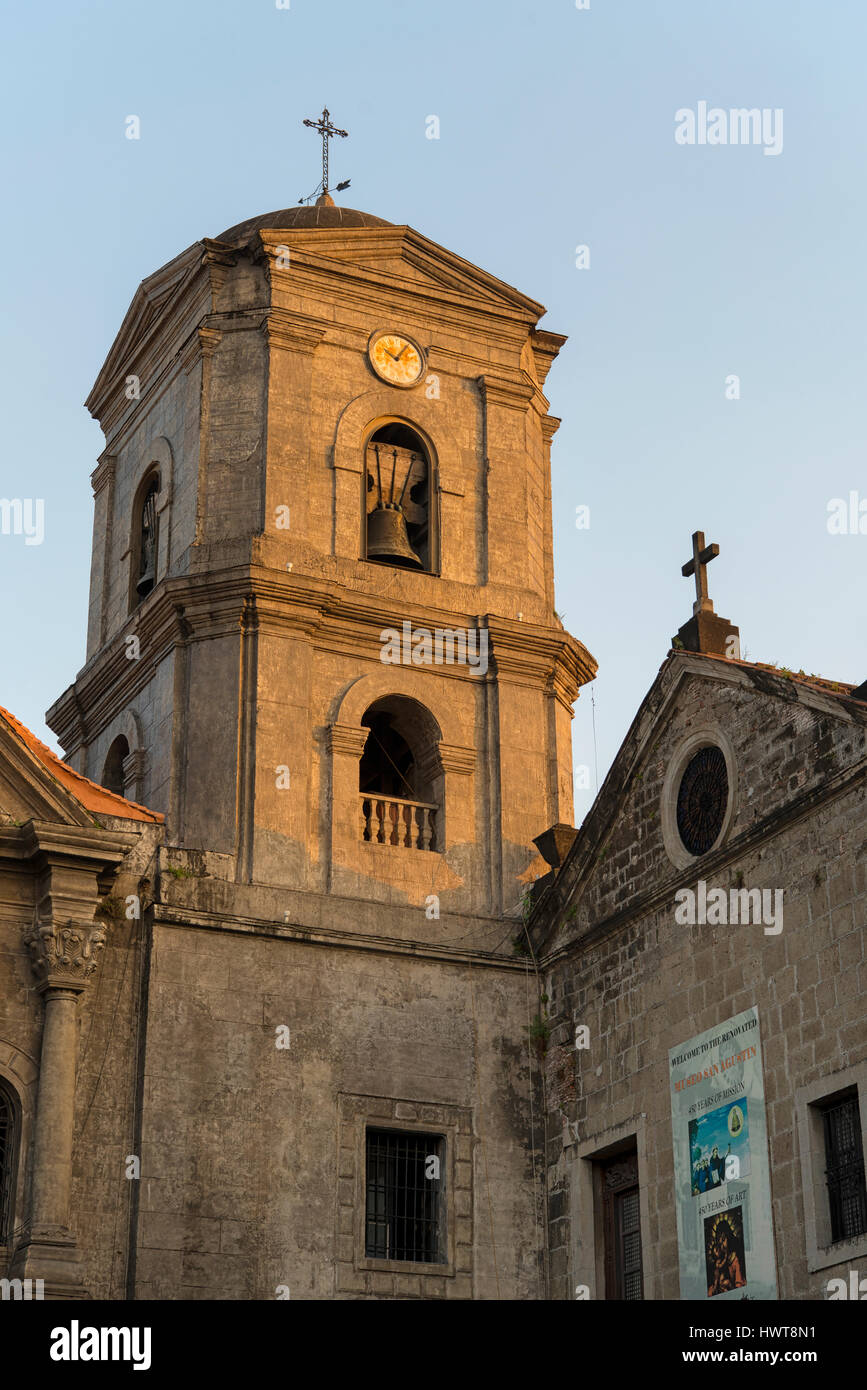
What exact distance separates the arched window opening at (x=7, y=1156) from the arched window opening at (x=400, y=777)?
5128 millimetres

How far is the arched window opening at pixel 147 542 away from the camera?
85.6 ft

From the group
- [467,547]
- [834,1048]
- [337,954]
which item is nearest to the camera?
[834,1048]

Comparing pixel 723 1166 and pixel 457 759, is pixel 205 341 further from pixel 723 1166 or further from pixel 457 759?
pixel 723 1166

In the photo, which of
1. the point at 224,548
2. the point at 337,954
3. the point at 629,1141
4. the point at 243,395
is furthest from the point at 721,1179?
the point at 243,395

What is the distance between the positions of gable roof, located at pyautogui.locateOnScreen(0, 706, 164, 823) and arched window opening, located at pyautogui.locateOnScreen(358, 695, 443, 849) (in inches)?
99.3

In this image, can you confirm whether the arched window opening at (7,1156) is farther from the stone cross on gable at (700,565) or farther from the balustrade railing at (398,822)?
the stone cross on gable at (700,565)

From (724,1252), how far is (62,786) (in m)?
7.72

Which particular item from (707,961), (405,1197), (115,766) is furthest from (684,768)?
(115,766)

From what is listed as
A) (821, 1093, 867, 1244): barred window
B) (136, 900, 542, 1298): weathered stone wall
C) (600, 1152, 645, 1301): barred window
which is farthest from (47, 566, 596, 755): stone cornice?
(821, 1093, 867, 1244): barred window

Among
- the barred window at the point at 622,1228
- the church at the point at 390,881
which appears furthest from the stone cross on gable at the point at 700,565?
the barred window at the point at 622,1228

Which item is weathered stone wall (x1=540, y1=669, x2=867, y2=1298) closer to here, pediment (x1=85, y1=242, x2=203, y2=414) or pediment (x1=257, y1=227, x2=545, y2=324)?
pediment (x1=257, y1=227, x2=545, y2=324)
